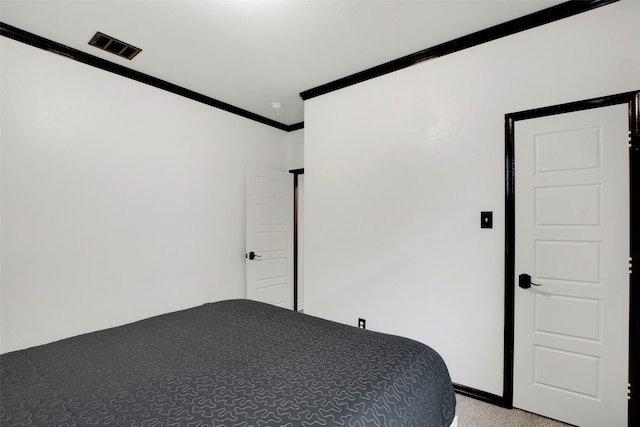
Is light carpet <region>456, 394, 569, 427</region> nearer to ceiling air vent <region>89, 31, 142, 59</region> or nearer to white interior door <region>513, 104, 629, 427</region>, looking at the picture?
white interior door <region>513, 104, 629, 427</region>

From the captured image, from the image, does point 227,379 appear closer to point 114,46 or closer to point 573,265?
point 573,265

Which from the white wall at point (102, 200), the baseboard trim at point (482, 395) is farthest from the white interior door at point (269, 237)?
the baseboard trim at point (482, 395)

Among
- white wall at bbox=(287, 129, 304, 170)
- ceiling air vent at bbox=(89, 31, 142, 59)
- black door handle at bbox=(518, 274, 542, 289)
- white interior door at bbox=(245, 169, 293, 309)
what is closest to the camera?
black door handle at bbox=(518, 274, 542, 289)

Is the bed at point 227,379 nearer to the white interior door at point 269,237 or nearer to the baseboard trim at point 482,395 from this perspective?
the baseboard trim at point 482,395

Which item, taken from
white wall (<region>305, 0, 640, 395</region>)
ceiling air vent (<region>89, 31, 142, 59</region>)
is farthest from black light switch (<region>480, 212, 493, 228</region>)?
ceiling air vent (<region>89, 31, 142, 59</region>)

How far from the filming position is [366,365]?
1208mm

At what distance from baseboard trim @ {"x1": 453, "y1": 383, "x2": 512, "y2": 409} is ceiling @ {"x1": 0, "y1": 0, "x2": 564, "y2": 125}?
9.09 ft

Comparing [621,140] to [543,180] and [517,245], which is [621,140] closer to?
[543,180]

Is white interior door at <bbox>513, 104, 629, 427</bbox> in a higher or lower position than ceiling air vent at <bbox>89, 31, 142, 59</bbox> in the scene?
lower

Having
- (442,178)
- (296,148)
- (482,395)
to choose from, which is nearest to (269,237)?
(296,148)

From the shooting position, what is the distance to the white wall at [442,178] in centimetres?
199

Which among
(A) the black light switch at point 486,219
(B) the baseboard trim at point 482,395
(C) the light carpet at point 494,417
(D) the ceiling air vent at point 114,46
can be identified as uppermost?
(D) the ceiling air vent at point 114,46

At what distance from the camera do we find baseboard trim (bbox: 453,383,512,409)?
2.15m

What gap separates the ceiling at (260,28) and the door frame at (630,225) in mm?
730
